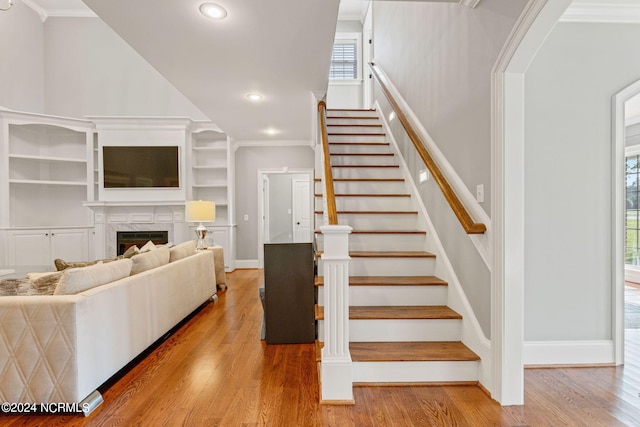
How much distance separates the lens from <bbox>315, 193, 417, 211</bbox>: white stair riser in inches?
145

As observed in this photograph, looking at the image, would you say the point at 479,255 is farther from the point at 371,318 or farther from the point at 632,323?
Result: the point at 632,323

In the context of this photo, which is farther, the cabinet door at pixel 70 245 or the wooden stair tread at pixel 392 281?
the cabinet door at pixel 70 245

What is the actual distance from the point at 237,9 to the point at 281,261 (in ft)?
6.35

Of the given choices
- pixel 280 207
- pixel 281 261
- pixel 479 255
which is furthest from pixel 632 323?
pixel 280 207

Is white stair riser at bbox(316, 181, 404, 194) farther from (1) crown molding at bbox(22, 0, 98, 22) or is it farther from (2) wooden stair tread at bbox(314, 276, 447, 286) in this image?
(1) crown molding at bbox(22, 0, 98, 22)

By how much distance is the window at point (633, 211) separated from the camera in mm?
5543

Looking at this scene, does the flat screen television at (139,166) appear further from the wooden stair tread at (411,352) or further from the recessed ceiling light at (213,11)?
the wooden stair tread at (411,352)

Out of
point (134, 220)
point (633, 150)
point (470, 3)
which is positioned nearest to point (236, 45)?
point (470, 3)

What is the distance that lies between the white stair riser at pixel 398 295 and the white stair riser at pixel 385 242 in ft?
2.05

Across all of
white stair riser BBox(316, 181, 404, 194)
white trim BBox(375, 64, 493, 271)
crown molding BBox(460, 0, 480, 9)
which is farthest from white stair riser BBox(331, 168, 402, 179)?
crown molding BBox(460, 0, 480, 9)

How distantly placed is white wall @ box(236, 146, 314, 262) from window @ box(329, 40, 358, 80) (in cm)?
249

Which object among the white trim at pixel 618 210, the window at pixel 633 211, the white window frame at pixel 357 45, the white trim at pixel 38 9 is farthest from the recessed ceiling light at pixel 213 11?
the window at pixel 633 211

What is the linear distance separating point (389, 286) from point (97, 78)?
22.9 feet

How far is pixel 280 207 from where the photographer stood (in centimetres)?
885
